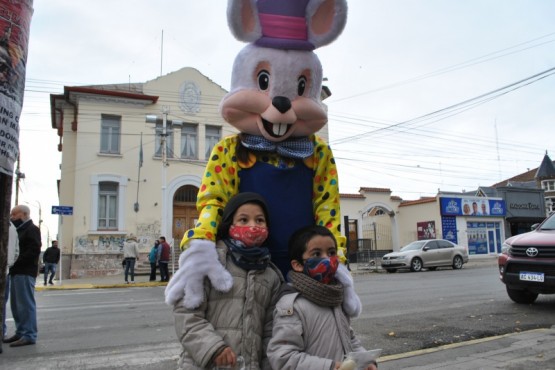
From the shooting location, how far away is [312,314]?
7.34 ft

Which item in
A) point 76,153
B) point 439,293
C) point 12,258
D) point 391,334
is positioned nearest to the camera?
point 12,258

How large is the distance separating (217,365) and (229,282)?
374 millimetres

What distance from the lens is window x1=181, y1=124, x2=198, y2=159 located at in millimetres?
22406

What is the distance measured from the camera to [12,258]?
5.73 metres

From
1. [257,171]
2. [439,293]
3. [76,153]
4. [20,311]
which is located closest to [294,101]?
[257,171]

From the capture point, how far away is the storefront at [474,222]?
28500 mm

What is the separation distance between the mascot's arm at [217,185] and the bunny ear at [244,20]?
2.03ft

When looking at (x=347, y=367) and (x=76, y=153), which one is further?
(x=76, y=153)

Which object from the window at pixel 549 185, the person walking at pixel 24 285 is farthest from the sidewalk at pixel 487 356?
the window at pixel 549 185

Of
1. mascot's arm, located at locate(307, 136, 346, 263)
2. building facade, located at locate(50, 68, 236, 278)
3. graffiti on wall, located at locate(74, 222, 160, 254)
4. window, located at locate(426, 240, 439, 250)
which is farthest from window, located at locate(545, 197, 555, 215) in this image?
mascot's arm, located at locate(307, 136, 346, 263)

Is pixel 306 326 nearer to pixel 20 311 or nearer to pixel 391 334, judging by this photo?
pixel 391 334

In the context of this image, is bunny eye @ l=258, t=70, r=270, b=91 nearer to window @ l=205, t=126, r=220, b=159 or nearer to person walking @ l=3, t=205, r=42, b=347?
person walking @ l=3, t=205, r=42, b=347

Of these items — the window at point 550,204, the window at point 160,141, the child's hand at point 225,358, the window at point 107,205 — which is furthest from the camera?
the window at point 550,204

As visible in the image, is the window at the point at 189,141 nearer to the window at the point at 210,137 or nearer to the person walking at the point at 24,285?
the window at the point at 210,137
